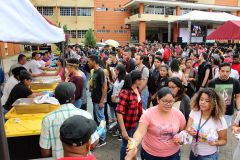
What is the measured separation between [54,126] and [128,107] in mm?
1417

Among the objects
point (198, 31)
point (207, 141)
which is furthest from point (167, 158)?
point (198, 31)

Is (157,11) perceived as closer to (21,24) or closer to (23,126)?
(23,126)

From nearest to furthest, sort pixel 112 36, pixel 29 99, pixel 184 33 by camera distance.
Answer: pixel 29 99 → pixel 184 33 → pixel 112 36

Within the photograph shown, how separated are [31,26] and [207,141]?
8.25 ft

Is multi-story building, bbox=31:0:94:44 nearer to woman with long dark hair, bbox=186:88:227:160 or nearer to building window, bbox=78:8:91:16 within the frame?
building window, bbox=78:8:91:16

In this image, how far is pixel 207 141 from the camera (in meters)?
2.93

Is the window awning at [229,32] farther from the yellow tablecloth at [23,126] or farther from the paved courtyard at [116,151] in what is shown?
the yellow tablecloth at [23,126]

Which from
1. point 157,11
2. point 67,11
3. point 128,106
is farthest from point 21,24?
point 157,11

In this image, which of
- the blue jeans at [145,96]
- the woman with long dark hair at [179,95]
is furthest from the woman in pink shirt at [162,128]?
the blue jeans at [145,96]

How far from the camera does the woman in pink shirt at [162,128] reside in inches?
117

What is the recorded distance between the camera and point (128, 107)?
12.3 feet

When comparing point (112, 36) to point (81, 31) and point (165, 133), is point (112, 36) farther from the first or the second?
point (165, 133)

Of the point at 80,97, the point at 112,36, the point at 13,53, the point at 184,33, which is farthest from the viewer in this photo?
the point at 112,36

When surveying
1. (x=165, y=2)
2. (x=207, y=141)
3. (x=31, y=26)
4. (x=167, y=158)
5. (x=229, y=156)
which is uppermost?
(x=165, y=2)
